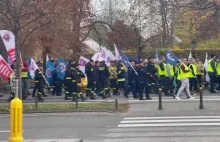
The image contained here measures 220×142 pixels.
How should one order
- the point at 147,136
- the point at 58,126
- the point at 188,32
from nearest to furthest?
the point at 147,136 → the point at 58,126 → the point at 188,32

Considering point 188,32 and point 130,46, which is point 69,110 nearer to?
point 130,46

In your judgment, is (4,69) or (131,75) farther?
(131,75)

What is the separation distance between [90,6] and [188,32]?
12.0m

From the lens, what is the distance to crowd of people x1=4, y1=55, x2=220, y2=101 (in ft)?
83.9

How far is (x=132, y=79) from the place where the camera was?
26.2 m

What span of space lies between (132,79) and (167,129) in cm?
958

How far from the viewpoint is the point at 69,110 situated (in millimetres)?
21797

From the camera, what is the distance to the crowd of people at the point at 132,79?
25562mm

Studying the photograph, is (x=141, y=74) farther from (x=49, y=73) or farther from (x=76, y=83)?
(x=49, y=73)

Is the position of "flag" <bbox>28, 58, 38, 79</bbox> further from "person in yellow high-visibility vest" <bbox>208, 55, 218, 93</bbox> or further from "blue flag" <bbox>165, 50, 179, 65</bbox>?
"person in yellow high-visibility vest" <bbox>208, 55, 218, 93</bbox>

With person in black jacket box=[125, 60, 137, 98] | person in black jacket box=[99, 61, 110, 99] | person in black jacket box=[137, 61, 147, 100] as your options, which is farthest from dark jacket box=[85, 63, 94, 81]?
person in black jacket box=[137, 61, 147, 100]

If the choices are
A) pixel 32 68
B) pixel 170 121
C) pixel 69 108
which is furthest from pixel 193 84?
pixel 170 121

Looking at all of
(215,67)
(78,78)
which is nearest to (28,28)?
(78,78)

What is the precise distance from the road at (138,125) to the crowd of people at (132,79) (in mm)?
1771
